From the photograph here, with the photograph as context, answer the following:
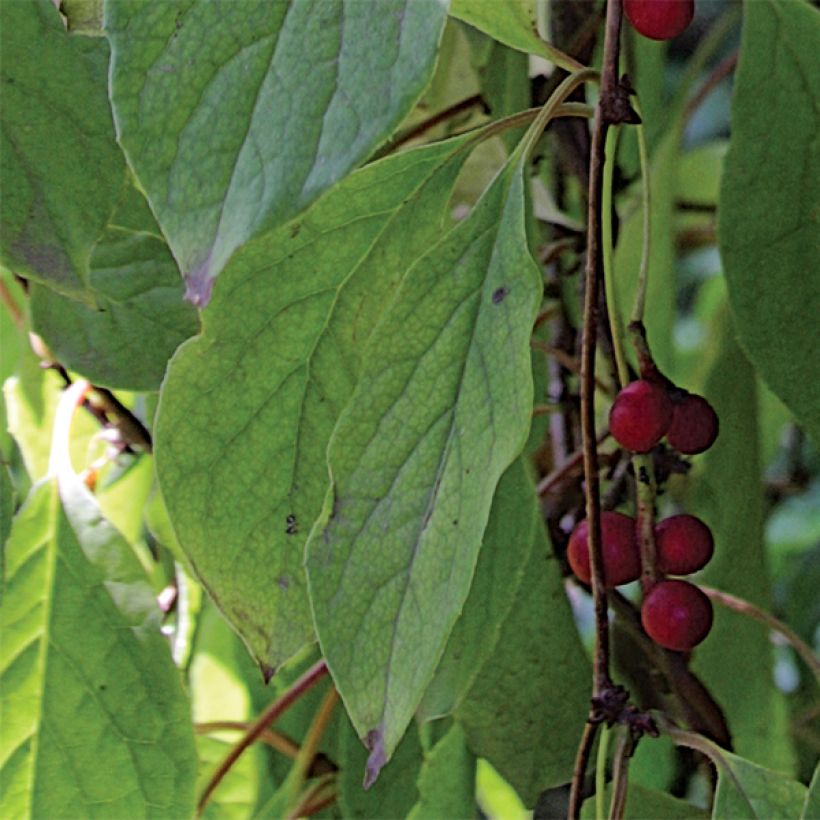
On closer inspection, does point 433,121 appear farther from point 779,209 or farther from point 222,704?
point 222,704

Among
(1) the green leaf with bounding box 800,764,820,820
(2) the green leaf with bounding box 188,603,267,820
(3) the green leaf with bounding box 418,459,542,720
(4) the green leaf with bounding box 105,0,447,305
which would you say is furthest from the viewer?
(2) the green leaf with bounding box 188,603,267,820

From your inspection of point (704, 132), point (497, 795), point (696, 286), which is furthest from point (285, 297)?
point (704, 132)

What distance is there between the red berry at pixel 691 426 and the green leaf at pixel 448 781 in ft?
0.58

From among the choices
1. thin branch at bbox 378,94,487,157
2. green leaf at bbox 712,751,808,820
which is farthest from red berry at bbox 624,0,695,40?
green leaf at bbox 712,751,808,820

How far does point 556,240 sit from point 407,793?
0.30 metres

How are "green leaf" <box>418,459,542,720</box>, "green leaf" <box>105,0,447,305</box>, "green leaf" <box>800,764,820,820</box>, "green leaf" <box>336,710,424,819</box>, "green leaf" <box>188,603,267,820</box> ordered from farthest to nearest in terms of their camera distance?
"green leaf" <box>188,603,267,820</box> → "green leaf" <box>336,710,424,819</box> → "green leaf" <box>418,459,542,720</box> → "green leaf" <box>800,764,820,820</box> → "green leaf" <box>105,0,447,305</box>

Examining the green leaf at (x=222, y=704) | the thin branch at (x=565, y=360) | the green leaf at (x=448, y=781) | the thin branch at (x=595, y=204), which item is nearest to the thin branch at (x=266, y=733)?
the green leaf at (x=222, y=704)

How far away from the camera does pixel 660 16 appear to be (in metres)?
0.53

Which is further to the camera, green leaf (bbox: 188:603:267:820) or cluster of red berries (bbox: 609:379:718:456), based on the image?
green leaf (bbox: 188:603:267:820)

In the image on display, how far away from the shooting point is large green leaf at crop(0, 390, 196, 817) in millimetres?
591

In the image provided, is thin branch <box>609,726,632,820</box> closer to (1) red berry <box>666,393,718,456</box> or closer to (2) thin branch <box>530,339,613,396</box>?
(1) red berry <box>666,393,718,456</box>

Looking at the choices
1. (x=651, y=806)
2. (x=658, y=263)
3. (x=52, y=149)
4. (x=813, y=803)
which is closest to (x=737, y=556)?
(x=658, y=263)

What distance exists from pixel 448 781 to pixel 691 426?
20 cm

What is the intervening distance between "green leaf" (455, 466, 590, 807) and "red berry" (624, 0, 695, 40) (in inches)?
8.9
